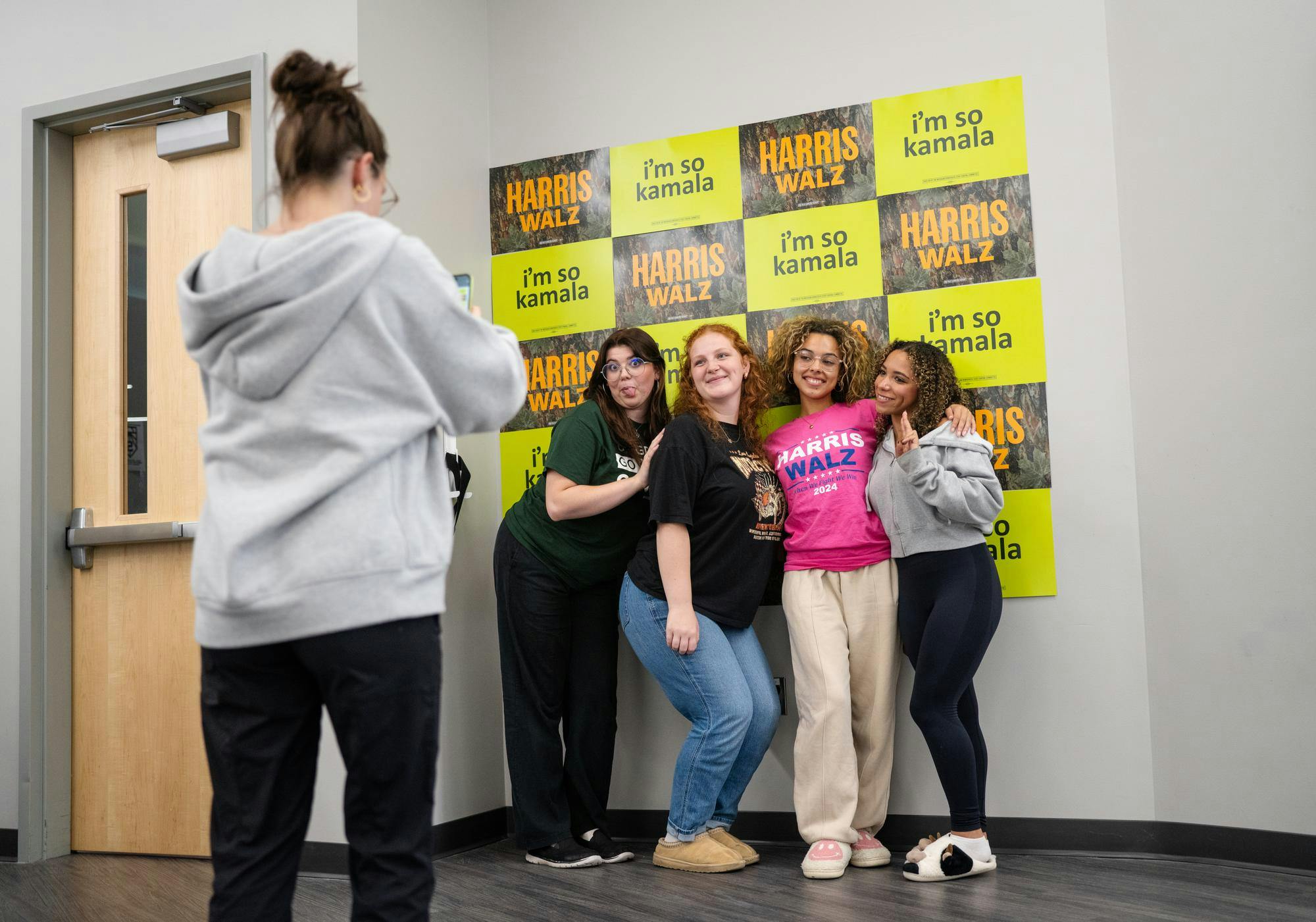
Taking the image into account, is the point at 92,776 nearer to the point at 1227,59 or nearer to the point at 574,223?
the point at 574,223

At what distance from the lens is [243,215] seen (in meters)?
3.13

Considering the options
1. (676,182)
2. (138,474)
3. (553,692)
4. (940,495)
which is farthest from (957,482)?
(138,474)

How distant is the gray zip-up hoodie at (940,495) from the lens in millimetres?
2609

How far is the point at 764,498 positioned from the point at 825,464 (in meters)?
0.19

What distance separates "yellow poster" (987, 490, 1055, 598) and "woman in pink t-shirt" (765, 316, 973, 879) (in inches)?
12.7

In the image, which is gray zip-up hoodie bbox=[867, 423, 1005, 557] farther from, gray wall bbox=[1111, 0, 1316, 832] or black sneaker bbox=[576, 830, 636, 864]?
black sneaker bbox=[576, 830, 636, 864]

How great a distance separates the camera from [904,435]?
273 cm

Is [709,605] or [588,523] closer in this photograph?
[709,605]

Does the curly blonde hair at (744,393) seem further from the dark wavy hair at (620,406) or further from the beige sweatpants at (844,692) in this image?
the beige sweatpants at (844,692)

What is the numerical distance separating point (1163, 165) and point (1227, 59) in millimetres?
293

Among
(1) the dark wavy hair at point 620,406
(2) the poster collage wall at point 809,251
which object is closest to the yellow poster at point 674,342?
(2) the poster collage wall at point 809,251

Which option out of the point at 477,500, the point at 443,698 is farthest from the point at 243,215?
the point at 443,698

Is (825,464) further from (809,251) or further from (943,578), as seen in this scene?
(809,251)

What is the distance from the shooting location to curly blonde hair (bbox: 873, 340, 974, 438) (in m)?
2.79
